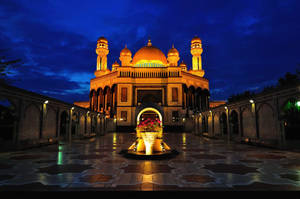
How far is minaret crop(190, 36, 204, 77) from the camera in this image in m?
53.4

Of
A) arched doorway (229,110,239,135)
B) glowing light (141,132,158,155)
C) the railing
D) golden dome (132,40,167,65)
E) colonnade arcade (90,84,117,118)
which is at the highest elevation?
golden dome (132,40,167,65)

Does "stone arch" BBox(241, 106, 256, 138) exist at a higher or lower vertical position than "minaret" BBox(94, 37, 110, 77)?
lower

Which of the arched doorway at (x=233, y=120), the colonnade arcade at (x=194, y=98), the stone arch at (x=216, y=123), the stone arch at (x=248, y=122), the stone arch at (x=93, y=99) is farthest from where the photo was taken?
the stone arch at (x=93, y=99)

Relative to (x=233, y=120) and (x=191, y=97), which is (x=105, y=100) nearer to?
(x=191, y=97)

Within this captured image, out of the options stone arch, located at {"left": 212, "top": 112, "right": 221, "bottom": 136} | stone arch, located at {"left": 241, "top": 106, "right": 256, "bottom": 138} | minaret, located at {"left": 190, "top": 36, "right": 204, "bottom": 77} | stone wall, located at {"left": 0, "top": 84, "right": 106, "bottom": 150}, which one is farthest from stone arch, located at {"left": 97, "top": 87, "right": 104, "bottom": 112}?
stone arch, located at {"left": 241, "top": 106, "right": 256, "bottom": 138}

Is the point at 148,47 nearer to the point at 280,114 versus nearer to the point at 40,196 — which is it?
the point at 280,114

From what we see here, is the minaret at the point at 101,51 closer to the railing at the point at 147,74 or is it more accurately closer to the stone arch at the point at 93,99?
the stone arch at the point at 93,99

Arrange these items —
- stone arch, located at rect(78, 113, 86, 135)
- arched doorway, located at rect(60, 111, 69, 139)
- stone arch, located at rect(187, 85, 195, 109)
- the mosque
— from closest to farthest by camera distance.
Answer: arched doorway, located at rect(60, 111, 69, 139)
stone arch, located at rect(78, 113, 86, 135)
the mosque
stone arch, located at rect(187, 85, 195, 109)

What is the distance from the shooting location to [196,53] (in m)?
53.7

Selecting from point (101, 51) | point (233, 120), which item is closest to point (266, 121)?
point (233, 120)

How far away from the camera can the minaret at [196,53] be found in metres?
53.4

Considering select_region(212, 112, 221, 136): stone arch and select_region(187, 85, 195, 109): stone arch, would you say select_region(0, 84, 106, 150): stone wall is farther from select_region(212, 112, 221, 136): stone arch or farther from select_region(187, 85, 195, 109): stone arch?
select_region(187, 85, 195, 109): stone arch

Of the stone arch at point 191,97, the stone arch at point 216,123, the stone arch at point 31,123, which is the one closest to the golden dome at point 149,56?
the stone arch at point 191,97

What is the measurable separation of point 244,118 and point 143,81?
99.4 feet
